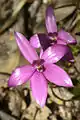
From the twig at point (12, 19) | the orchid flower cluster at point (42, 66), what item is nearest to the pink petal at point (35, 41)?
the orchid flower cluster at point (42, 66)

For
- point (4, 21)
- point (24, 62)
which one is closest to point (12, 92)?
point (24, 62)

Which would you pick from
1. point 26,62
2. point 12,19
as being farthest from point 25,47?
point 12,19

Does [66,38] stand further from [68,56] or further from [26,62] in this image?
[26,62]

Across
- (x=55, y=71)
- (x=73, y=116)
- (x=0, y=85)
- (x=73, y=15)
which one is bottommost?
(x=73, y=116)

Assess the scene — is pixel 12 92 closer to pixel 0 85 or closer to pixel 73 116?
pixel 0 85

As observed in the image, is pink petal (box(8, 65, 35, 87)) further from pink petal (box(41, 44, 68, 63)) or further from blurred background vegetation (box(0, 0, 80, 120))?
blurred background vegetation (box(0, 0, 80, 120))

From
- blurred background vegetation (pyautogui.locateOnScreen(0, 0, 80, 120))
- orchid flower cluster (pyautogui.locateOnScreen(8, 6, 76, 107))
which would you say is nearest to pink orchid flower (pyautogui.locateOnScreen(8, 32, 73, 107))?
orchid flower cluster (pyautogui.locateOnScreen(8, 6, 76, 107))

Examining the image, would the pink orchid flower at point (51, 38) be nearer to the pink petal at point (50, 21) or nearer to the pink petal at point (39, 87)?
the pink petal at point (50, 21)
